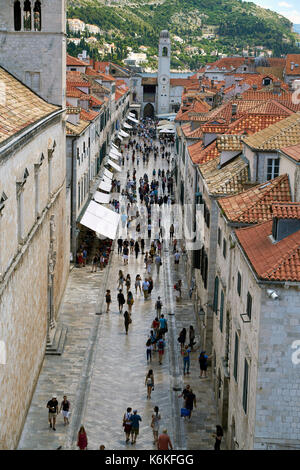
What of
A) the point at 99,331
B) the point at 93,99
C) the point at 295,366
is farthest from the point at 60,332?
the point at 93,99

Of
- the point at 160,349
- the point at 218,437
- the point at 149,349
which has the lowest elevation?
the point at 160,349

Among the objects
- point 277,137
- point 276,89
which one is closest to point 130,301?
point 277,137

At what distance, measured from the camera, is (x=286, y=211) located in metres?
20.0

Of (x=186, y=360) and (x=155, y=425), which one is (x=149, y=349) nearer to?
(x=186, y=360)

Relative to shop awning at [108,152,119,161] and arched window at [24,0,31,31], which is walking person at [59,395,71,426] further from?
shop awning at [108,152,119,161]

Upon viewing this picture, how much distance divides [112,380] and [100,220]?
20.3 meters

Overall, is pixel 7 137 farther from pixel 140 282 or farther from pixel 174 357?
pixel 140 282

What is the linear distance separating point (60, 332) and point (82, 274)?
10.6m

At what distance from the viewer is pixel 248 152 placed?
30703 millimetres

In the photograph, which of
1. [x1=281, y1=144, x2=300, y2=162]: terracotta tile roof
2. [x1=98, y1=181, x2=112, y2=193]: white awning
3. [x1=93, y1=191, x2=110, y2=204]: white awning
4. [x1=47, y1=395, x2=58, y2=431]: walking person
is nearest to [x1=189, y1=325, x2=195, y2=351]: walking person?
[x1=47, y1=395, x2=58, y2=431]: walking person

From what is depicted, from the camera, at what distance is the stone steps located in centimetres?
3034

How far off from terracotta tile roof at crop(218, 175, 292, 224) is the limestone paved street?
6811mm

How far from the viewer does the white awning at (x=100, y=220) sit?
149ft

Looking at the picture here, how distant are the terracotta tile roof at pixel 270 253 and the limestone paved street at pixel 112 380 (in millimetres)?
6708
